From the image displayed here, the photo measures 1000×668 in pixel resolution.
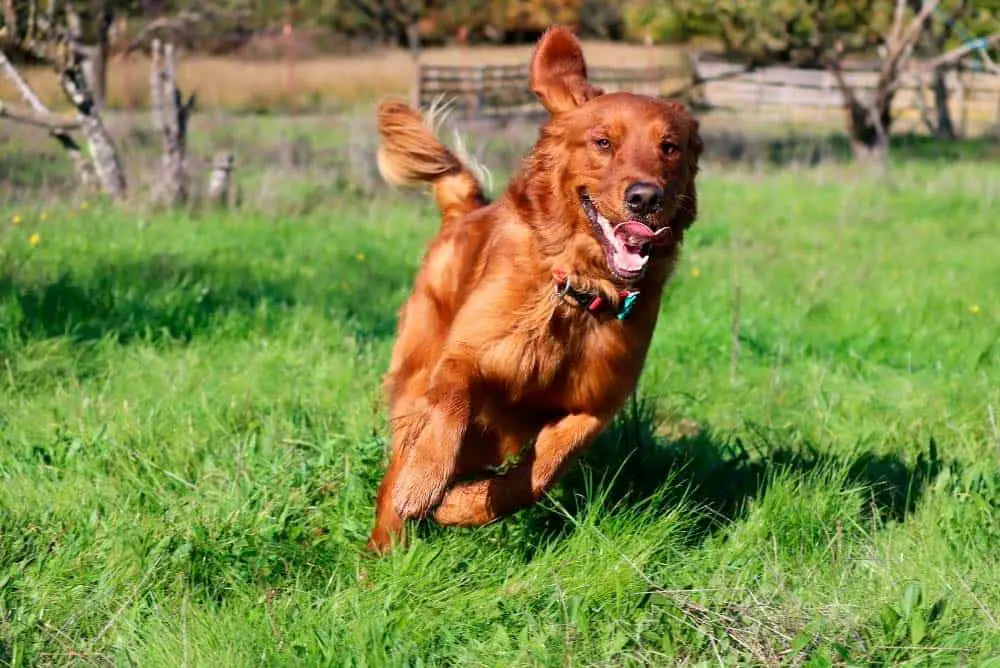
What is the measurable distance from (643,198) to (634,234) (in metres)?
0.13

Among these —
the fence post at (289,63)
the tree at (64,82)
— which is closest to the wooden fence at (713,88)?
the fence post at (289,63)

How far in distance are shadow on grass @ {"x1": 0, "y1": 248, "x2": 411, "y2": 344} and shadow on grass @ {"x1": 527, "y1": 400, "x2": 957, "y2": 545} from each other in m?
2.00

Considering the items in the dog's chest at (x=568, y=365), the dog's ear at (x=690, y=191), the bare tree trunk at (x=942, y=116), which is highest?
the dog's ear at (x=690, y=191)

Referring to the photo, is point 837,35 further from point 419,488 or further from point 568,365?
point 419,488

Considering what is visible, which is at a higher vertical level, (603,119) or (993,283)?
(603,119)

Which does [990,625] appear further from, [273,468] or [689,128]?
[273,468]

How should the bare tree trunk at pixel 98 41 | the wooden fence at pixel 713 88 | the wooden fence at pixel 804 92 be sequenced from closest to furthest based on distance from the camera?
the bare tree trunk at pixel 98 41 < the wooden fence at pixel 713 88 < the wooden fence at pixel 804 92

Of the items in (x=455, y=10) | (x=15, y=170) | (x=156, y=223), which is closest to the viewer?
(x=156, y=223)

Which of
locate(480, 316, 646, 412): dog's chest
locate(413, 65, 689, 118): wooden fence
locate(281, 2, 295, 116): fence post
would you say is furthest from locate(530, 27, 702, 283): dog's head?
locate(413, 65, 689, 118): wooden fence

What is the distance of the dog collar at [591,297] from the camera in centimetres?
348

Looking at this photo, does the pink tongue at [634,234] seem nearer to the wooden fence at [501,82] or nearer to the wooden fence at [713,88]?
the wooden fence at [713,88]

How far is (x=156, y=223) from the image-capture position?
8.52 m

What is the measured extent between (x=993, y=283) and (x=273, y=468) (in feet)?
18.6

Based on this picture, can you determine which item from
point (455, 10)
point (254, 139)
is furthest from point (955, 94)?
point (254, 139)
